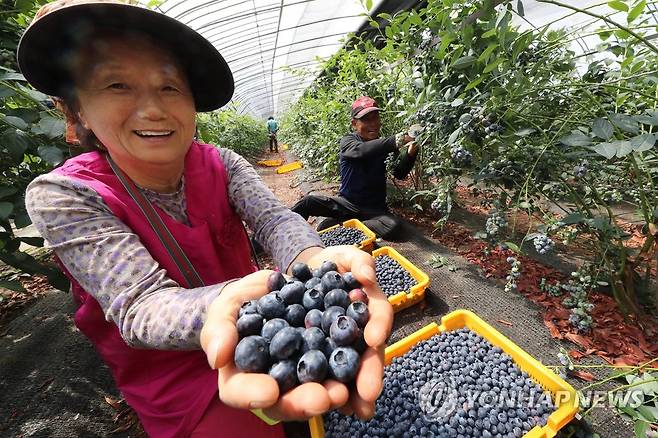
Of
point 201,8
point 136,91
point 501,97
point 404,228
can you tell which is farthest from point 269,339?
point 201,8

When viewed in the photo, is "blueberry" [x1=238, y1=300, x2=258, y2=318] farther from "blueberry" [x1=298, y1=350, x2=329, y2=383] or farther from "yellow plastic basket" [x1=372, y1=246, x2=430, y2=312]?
"yellow plastic basket" [x1=372, y1=246, x2=430, y2=312]

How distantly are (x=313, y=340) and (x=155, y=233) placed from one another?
568 mm

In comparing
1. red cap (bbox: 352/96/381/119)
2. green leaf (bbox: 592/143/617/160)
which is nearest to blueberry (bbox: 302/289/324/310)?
green leaf (bbox: 592/143/617/160)

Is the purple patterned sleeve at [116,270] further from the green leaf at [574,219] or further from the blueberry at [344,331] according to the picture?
the green leaf at [574,219]

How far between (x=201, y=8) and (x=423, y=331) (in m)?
7.37

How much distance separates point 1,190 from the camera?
1.59 meters

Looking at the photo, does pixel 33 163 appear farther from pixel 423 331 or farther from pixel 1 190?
pixel 423 331

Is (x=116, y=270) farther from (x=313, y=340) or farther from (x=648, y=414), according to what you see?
(x=648, y=414)

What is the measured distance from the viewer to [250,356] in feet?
2.19

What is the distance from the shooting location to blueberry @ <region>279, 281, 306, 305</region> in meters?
0.81

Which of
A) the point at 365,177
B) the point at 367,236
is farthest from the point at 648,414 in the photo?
the point at 365,177

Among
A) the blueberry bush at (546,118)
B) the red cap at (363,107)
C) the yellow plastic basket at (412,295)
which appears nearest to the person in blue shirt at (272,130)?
the red cap at (363,107)

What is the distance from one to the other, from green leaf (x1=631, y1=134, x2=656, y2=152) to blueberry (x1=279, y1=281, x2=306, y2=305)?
1.15 m

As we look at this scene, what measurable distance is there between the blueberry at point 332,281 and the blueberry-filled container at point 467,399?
0.79 m
